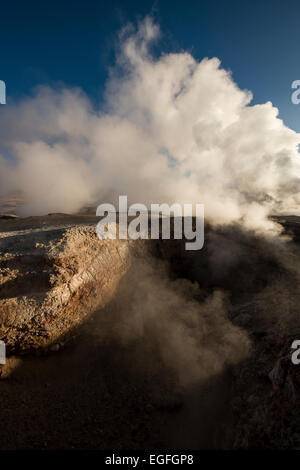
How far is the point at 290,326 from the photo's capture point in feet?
14.9

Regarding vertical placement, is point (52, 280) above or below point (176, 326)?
above

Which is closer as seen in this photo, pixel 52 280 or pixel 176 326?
pixel 52 280

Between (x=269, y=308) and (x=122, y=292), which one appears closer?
(x=269, y=308)

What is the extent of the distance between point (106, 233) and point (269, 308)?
18.0ft

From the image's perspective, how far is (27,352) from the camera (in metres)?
4.70

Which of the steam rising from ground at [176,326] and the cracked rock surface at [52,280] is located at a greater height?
the cracked rock surface at [52,280]

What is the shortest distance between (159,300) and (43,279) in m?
3.45

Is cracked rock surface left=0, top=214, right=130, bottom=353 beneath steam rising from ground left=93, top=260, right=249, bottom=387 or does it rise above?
above

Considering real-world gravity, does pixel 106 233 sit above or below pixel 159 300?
above
